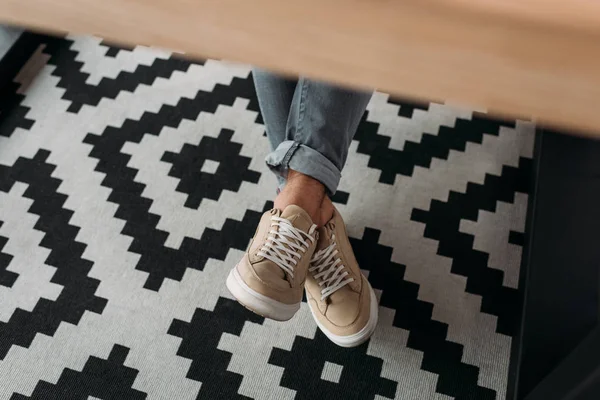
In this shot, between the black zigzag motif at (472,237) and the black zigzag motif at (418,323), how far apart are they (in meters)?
0.09

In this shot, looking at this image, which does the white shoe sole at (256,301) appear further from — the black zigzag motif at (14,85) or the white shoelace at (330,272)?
the black zigzag motif at (14,85)

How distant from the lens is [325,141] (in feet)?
3.12

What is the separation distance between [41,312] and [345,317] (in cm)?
59

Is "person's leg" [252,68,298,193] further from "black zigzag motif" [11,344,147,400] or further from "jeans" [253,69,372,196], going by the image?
"black zigzag motif" [11,344,147,400]

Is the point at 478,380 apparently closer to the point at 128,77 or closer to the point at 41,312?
the point at 41,312

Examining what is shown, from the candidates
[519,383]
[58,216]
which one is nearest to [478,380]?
[519,383]

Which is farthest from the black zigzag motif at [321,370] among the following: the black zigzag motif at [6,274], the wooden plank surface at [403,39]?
the wooden plank surface at [403,39]

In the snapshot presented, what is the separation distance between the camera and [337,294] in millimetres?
1027

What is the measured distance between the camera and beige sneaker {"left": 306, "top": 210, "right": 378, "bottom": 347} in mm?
1017

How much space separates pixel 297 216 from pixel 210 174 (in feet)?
1.35

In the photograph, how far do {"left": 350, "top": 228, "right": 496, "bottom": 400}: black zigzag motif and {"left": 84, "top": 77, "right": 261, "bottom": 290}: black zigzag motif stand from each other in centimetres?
25

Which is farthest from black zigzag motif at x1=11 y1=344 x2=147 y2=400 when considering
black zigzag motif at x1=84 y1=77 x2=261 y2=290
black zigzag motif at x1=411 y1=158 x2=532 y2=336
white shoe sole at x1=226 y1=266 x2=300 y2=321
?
black zigzag motif at x1=411 y1=158 x2=532 y2=336

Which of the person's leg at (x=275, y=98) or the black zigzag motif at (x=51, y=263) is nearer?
the person's leg at (x=275, y=98)

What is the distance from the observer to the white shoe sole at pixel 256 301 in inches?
36.2
